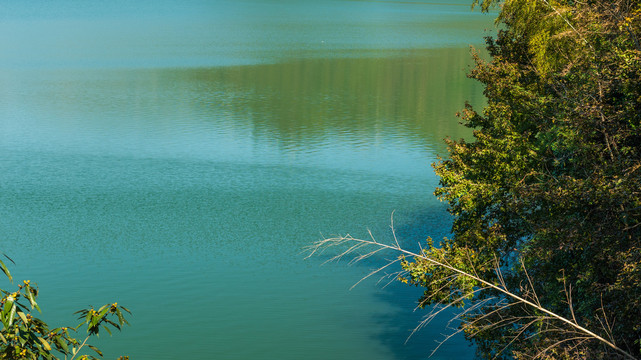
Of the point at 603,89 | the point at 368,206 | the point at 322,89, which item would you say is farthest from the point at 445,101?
the point at 603,89

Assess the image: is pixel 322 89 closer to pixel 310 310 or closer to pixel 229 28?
pixel 310 310

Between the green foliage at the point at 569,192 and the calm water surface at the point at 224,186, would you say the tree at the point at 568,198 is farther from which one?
the calm water surface at the point at 224,186

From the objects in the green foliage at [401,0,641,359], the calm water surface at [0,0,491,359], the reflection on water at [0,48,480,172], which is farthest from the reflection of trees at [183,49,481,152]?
the green foliage at [401,0,641,359]

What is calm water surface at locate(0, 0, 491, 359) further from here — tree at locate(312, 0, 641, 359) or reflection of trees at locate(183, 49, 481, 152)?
tree at locate(312, 0, 641, 359)

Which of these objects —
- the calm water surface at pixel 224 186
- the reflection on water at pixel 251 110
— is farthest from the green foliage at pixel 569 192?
the reflection on water at pixel 251 110

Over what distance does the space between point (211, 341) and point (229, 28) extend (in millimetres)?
82394

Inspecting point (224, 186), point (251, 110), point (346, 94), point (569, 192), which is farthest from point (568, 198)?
point (346, 94)

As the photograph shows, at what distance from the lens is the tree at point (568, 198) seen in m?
9.66

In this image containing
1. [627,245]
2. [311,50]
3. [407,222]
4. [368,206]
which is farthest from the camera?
[311,50]

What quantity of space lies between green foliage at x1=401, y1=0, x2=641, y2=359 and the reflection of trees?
73.9 ft

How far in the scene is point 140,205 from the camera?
86.9ft

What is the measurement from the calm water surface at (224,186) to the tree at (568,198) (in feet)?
14.1

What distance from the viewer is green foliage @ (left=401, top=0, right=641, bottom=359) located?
9781mm

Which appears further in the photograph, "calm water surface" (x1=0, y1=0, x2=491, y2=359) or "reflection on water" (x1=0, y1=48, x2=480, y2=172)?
"reflection on water" (x1=0, y1=48, x2=480, y2=172)
